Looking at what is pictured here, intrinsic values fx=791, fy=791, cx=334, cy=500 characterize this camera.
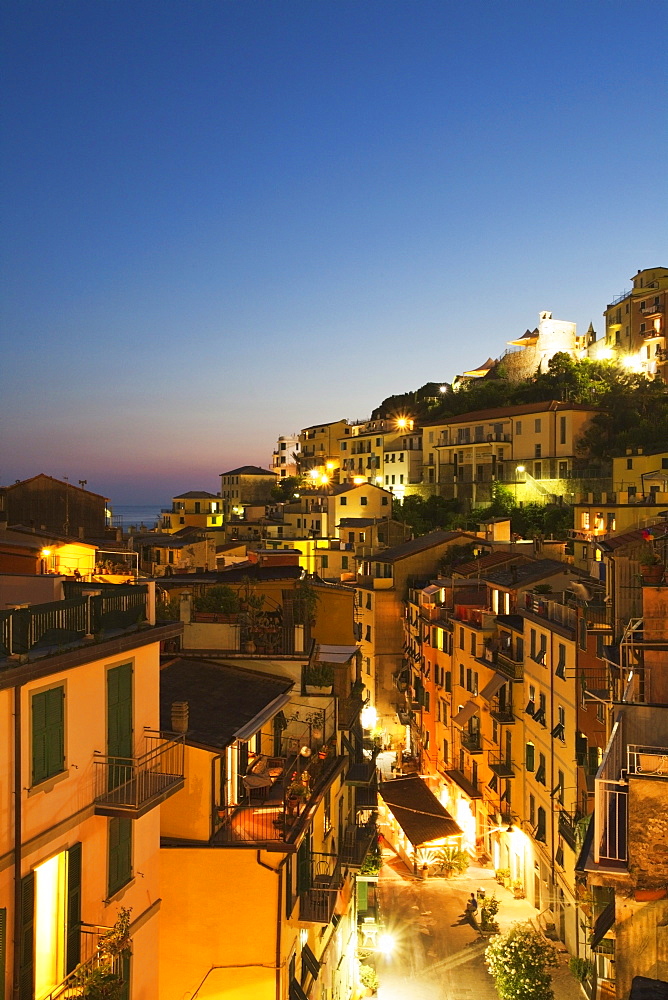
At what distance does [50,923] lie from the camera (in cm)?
940

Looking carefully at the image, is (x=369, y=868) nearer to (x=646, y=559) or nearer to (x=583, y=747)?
(x=583, y=747)

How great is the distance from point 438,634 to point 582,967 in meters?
20.1

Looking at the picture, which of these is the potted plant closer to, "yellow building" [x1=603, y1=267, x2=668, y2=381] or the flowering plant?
the flowering plant

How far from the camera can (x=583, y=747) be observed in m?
22.9

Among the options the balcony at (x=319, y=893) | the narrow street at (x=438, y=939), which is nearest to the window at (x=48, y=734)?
the balcony at (x=319, y=893)

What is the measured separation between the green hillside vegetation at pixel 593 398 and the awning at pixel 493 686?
1440 inches

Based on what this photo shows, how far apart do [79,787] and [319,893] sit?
8.16 m

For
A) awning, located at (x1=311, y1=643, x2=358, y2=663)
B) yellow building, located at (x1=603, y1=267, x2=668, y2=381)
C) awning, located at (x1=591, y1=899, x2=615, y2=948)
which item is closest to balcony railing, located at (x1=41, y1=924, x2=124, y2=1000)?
awning, located at (x1=591, y1=899, x2=615, y2=948)

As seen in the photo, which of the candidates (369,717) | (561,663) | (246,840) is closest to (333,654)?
(246,840)

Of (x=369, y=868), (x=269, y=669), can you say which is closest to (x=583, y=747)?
(x=369, y=868)

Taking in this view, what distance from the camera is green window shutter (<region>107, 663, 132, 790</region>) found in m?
10.6

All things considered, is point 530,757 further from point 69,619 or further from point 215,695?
point 69,619

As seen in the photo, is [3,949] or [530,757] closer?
[3,949]

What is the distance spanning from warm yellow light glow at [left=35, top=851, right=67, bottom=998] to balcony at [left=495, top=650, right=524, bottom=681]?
887 inches
